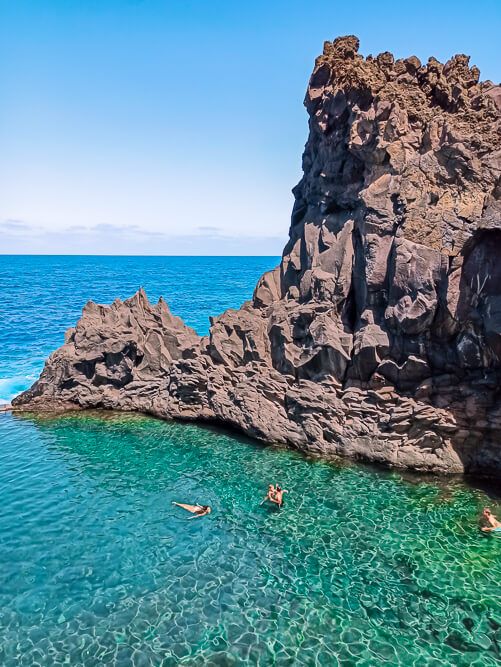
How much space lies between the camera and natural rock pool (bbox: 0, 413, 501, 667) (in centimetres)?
Result: 1325

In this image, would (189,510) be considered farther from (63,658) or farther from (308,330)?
(308,330)

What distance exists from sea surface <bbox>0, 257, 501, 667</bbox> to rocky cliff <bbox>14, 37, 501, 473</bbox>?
2164 millimetres

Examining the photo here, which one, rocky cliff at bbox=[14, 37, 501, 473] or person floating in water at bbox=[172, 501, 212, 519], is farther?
rocky cliff at bbox=[14, 37, 501, 473]

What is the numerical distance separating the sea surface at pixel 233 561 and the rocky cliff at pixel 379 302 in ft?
7.10

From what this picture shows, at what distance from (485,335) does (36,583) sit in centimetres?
1880

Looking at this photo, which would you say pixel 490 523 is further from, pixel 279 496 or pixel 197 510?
pixel 197 510

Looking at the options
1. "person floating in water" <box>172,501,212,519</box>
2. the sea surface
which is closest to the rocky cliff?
the sea surface

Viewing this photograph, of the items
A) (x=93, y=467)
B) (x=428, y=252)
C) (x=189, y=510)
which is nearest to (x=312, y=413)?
(x=189, y=510)

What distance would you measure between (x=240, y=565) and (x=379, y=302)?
13.5 meters

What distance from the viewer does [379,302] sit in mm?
23578

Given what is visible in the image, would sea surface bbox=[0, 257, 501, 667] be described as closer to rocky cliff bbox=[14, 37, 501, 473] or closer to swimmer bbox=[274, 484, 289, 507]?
swimmer bbox=[274, 484, 289, 507]

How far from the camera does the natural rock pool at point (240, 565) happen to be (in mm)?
13250

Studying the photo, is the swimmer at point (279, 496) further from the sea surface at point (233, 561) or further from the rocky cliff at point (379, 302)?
the rocky cliff at point (379, 302)

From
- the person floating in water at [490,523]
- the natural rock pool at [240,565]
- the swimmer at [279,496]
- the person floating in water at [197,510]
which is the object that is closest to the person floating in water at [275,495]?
the swimmer at [279,496]
